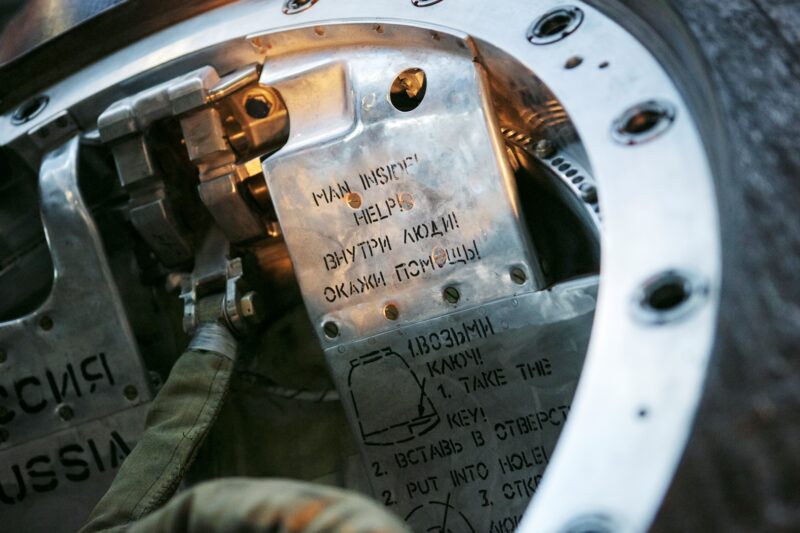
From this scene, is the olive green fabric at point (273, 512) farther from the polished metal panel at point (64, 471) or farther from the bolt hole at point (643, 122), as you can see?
the polished metal panel at point (64, 471)

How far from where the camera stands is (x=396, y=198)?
110cm

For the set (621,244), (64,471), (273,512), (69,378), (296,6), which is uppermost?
(296,6)

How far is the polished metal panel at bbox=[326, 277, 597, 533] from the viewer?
3.39 feet

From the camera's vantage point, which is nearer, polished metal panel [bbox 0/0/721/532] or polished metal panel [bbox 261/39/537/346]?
polished metal panel [bbox 0/0/721/532]

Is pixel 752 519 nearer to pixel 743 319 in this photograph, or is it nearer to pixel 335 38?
pixel 743 319

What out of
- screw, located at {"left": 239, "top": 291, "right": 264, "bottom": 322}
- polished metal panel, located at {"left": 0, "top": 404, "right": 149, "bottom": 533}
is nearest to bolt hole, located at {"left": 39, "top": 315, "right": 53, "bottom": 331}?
polished metal panel, located at {"left": 0, "top": 404, "right": 149, "bottom": 533}

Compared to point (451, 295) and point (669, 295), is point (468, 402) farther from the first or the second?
point (669, 295)

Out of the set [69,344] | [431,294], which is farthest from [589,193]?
[69,344]

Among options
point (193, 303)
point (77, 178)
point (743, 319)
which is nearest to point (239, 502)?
point (743, 319)

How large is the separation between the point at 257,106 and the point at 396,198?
274mm

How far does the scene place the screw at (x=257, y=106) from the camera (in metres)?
1.26

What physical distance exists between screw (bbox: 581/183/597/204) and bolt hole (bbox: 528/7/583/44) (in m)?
0.16

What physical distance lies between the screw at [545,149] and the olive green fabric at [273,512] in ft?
1.85

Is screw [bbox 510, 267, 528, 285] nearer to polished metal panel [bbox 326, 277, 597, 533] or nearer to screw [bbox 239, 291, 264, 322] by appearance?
polished metal panel [bbox 326, 277, 597, 533]
